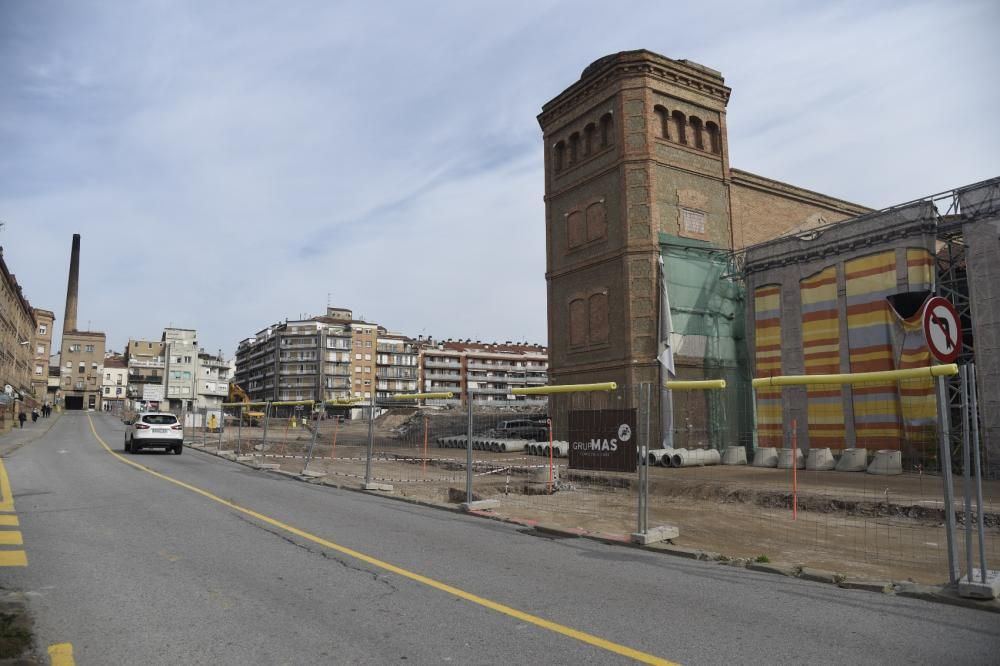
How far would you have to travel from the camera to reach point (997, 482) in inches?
677

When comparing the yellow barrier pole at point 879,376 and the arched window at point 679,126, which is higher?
the arched window at point 679,126

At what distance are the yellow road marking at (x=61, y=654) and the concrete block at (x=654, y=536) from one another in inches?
246

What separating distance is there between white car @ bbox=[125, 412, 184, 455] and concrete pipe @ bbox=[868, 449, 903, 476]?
23.2 meters

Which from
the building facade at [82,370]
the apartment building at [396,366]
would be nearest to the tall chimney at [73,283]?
the building facade at [82,370]

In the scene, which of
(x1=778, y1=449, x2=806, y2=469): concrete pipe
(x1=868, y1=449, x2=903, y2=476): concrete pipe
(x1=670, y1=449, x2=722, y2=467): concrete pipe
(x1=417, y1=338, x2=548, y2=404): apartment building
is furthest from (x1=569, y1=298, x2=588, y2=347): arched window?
(x1=417, y1=338, x2=548, y2=404): apartment building

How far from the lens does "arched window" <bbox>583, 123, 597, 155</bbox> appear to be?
31.8 meters

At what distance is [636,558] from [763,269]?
23785mm

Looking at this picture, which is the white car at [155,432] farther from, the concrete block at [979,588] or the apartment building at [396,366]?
the apartment building at [396,366]

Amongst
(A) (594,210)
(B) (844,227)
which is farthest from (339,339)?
(B) (844,227)

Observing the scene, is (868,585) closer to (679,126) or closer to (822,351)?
(822,351)

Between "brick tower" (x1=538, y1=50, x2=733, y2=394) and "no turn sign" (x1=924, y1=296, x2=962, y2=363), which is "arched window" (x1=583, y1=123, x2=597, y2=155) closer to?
"brick tower" (x1=538, y1=50, x2=733, y2=394)

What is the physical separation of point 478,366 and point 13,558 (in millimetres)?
122591

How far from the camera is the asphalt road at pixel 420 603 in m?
4.30

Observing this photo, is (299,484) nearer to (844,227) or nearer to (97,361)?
(844,227)
